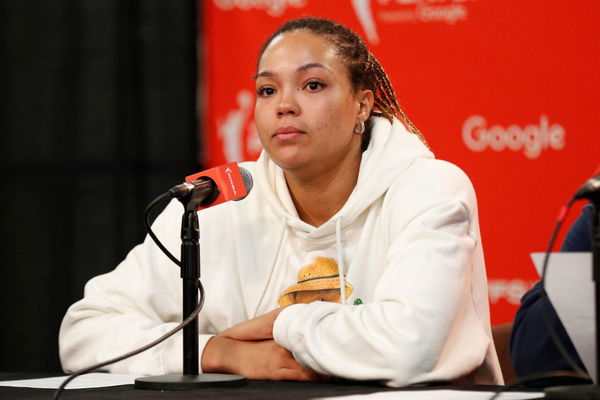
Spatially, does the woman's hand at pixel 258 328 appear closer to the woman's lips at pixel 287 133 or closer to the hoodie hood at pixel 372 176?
the hoodie hood at pixel 372 176

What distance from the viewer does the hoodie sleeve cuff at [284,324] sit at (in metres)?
1.96

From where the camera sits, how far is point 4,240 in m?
3.85

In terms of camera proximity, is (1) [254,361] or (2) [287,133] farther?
(2) [287,133]

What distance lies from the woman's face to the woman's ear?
71 mm

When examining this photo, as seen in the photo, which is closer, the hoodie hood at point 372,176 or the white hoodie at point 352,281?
the white hoodie at point 352,281

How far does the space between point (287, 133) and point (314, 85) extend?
0.15 metres

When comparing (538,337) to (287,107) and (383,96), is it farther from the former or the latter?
(383,96)

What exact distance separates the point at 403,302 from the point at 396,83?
160 centimetres

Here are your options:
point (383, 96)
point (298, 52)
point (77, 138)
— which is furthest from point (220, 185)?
point (77, 138)

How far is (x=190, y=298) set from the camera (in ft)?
5.95

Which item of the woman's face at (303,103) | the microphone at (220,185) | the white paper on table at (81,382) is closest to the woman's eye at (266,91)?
the woman's face at (303,103)

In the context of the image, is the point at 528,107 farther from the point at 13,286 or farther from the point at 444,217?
the point at 13,286

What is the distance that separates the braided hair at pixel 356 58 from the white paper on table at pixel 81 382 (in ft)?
2.95

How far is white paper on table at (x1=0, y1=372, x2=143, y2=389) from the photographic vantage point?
188cm
